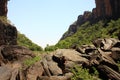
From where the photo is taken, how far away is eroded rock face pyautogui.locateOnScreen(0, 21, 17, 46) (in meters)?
73.4

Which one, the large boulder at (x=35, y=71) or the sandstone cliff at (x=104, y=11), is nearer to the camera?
the large boulder at (x=35, y=71)

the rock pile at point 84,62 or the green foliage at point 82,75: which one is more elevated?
the rock pile at point 84,62

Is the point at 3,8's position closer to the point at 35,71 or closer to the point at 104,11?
the point at 104,11

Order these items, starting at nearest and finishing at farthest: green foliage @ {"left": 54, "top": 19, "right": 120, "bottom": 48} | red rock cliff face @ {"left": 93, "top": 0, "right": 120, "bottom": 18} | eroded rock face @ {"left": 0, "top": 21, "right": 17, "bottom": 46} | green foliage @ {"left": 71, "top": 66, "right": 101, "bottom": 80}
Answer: green foliage @ {"left": 71, "top": 66, "right": 101, "bottom": 80}
eroded rock face @ {"left": 0, "top": 21, "right": 17, "bottom": 46}
green foliage @ {"left": 54, "top": 19, "right": 120, "bottom": 48}
red rock cliff face @ {"left": 93, "top": 0, "right": 120, "bottom": 18}

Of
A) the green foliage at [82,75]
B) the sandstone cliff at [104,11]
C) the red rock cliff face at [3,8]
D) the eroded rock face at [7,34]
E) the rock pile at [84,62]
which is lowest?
the green foliage at [82,75]

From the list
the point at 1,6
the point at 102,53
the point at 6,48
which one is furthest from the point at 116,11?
the point at 102,53

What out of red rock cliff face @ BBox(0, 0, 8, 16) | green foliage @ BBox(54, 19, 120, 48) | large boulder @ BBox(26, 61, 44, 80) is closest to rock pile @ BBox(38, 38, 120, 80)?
large boulder @ BBox(26, 61, 44, 80)

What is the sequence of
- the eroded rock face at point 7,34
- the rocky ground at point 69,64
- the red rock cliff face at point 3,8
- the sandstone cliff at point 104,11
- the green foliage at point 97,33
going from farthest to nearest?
1. the sandstone cliff at point 104,11
2. the green foliage at point 97,33
3. the red rock cliff face at point 3,8
4. the eroded rock face at point 7,34
5. the rocky ground at point 69,64

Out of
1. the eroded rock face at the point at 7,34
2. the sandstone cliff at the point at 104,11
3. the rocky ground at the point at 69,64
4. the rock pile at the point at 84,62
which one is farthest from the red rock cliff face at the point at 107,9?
the rock pile at the point at 84,62

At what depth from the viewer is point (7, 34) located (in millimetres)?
74875

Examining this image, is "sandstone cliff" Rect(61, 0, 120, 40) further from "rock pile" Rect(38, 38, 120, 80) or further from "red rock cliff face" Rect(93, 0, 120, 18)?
"rock pile" Rect(38, 38, 120, 80)

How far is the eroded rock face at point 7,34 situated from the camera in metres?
73.4

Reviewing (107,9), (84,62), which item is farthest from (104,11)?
(84,62)

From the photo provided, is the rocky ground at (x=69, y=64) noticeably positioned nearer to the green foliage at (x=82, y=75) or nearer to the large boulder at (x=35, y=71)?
the large boulder at (x=35, y=71)
